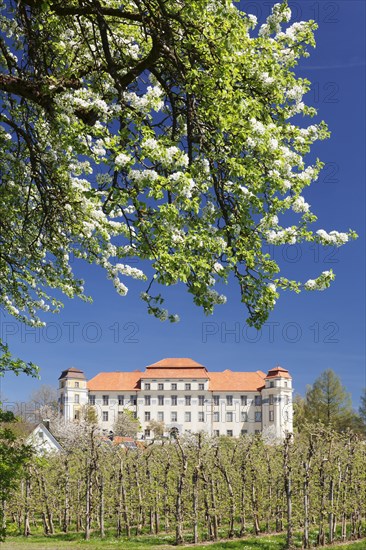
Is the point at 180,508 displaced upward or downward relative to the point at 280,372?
downward

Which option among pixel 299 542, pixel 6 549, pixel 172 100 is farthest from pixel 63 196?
pixel 299 542

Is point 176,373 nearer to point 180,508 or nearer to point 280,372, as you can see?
point 280,372

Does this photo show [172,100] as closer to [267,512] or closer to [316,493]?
[316,493]

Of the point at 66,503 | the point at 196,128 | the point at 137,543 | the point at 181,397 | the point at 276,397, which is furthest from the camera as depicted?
the point at 181,397

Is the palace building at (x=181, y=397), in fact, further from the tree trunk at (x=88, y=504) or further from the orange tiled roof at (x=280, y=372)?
the tree trunk at (x=88, y=504)

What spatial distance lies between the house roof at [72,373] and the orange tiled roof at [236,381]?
21.2 m

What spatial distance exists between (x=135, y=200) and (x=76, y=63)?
4.13m

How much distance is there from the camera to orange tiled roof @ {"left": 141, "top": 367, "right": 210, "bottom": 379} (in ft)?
318

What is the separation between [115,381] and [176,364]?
10842 millimetres

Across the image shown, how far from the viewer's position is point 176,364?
98500 millimetres

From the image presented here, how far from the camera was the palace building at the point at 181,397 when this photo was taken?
9350 centimetres

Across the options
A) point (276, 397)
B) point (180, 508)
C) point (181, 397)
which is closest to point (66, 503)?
point (180, 508)

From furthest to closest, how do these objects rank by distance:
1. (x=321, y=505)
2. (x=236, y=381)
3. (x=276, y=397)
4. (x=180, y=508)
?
(x=236, y=381) < (x=276, y=397) < (x=180, y=508) < (x=321, y=505)

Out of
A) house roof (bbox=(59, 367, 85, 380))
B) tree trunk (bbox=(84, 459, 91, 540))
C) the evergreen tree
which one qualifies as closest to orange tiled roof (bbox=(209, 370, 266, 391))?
house roof (bbox=(59, 367, 85, 380))
